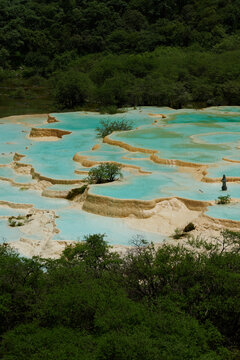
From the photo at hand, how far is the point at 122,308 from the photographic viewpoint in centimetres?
669

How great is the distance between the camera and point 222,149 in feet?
61.6

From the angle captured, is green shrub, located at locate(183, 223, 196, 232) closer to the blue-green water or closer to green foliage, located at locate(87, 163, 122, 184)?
the blue-green water

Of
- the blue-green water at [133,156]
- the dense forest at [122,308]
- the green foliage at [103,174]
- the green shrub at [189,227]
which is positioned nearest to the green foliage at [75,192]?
the blue-green water at [133,156]

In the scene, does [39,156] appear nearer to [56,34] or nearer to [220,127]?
[220,127]

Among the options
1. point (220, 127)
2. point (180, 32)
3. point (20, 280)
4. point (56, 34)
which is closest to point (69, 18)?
point (56, 34)

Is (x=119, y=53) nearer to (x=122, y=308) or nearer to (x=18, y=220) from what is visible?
(x=18, y=220)

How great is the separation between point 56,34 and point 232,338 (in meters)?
63.5

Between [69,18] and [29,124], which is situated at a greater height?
[69,18]

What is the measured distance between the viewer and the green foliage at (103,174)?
587 inches

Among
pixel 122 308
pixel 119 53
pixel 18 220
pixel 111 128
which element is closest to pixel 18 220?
pixel 18 220

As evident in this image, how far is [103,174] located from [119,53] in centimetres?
4711

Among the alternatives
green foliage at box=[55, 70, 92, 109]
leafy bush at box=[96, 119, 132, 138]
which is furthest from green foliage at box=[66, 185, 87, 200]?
green foliage at box=[55, 70, 92, 109]

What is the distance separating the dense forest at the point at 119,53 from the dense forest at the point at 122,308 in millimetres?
26108

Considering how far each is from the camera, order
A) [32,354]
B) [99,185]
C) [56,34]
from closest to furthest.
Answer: [32,354] → [99,185] → [56,34]
